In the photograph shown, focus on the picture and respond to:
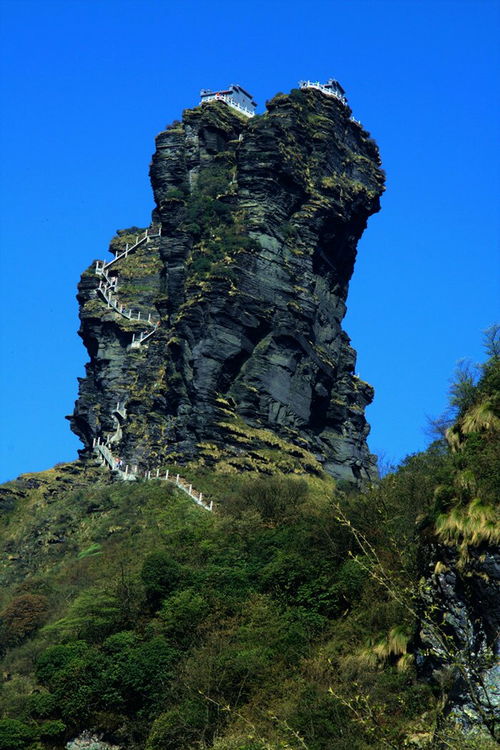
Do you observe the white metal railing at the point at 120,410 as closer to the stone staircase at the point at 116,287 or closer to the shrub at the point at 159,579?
the stone staircase at the point at 116,287

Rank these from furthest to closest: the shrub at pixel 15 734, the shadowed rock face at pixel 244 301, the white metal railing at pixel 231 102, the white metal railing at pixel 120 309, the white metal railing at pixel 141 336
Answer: the white metal railing at pixel 231 102
the white metal railing at pixel 120 309
the white metal railing at pixel 141 336
the shadowed rock face at pixel 244 301
the shrub at pixel 15 734

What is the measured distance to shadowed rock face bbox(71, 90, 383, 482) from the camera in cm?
10050

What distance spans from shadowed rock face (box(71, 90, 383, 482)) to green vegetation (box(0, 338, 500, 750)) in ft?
81.5

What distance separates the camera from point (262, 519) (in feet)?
219

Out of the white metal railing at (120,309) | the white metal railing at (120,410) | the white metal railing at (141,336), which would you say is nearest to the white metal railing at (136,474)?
the white metal railing at (120,410)

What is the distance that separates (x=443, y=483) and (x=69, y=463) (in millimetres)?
76750

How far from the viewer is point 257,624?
53.7m

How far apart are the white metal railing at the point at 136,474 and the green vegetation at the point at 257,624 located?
30.8 feet

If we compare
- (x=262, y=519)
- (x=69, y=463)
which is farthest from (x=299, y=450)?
(x=262, y=519)

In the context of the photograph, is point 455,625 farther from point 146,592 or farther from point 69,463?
point 69,463

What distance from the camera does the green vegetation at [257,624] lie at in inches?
1538

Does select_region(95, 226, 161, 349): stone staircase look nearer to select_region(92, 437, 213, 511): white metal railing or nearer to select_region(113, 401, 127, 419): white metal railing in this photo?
select_region(113, 401, 127, 419): white metal railing

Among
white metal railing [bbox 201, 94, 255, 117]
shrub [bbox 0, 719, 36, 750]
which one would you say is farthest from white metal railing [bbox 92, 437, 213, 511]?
white metal railing [bbox 201, 94, 255, 117]

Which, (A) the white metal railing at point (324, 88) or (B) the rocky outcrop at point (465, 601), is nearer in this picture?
(B) the rocky outcrop at point (465, 601)
